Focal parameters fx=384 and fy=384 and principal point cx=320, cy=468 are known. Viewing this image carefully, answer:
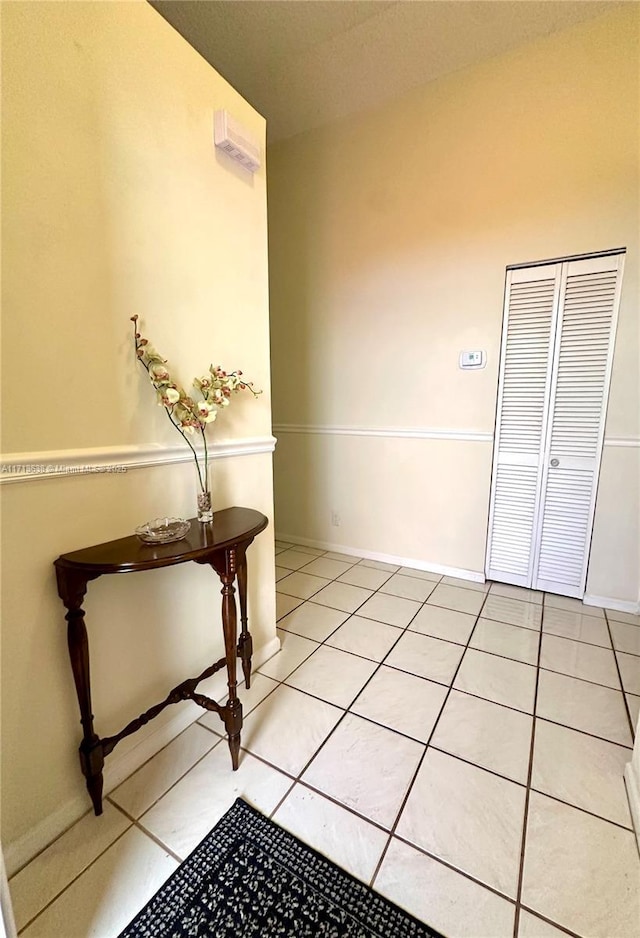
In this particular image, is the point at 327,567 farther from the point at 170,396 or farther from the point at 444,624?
the point at 170,396

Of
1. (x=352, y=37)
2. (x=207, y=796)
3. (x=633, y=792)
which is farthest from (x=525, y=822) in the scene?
(x=352, y=37)

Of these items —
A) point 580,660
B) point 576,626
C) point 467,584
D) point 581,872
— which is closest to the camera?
point 581,872

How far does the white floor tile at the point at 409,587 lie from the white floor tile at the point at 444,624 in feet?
0.50

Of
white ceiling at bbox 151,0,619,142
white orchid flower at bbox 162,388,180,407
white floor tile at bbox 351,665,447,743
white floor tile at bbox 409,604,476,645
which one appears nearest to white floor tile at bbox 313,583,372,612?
white floor tile at bbox 409,604,476,645

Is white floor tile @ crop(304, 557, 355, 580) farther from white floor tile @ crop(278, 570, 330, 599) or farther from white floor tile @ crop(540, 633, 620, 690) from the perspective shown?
white floor tile @ crop(540, 633, 620, 690)

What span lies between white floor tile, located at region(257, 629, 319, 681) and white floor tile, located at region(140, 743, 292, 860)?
43 centimetres

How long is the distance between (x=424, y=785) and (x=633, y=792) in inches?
24.6

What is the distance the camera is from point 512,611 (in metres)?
2.29

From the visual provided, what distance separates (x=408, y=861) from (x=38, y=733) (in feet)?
3.45

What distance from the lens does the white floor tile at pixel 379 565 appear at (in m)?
2.89

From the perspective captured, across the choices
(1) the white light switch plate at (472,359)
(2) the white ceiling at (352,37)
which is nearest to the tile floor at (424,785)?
(1) the white light switch plate at (472,359)

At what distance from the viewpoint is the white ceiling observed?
192 cm

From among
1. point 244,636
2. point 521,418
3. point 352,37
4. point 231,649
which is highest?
point 352,37

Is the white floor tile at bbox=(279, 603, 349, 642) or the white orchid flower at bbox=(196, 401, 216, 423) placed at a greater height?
the white orchid flower at bbox=(196, 401, 216, 423)
